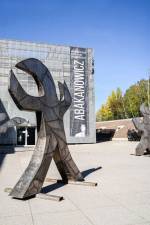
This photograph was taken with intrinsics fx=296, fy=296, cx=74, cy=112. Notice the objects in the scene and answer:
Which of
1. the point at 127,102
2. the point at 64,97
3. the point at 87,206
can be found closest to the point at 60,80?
the point at 64,97

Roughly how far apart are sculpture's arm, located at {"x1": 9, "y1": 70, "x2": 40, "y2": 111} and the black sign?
27.2 m

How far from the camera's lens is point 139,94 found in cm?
6069

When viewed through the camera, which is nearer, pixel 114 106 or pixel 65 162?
pixel 65 162

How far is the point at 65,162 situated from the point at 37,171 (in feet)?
4.90

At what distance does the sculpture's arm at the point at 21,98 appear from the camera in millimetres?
6648

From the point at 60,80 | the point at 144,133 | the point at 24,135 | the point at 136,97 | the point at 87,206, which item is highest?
the point at 60,80

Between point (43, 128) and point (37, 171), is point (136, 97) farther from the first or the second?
point (37, 171)

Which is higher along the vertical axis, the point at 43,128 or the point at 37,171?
the point at 43,128

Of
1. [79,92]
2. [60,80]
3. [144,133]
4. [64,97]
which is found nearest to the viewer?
[64,97]

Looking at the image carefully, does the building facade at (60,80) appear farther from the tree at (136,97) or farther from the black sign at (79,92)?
the tree at (136,97)

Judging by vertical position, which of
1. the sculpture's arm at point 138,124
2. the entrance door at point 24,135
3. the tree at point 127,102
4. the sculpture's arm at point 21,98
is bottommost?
the entrance door at point 24,135

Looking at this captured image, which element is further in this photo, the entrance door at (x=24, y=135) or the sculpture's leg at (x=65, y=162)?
the entrance door at (x=24, y=135)

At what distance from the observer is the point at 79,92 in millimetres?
35531

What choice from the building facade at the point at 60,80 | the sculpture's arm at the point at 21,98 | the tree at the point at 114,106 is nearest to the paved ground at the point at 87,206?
the sculpture's arm at the point at 21,98
